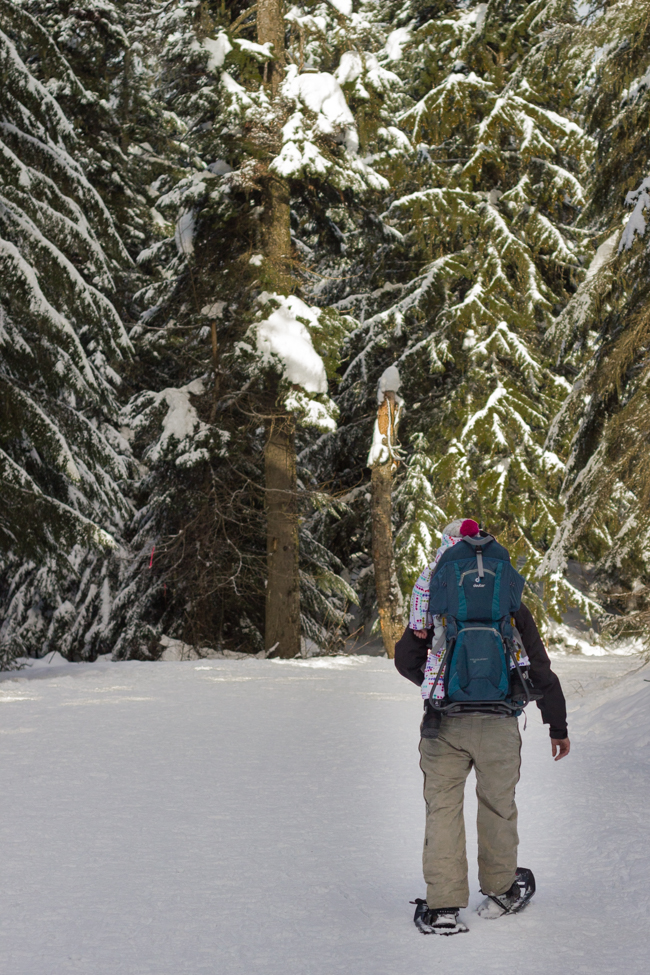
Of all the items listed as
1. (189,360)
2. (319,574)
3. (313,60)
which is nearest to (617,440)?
(319,574)

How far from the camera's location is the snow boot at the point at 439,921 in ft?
13.0

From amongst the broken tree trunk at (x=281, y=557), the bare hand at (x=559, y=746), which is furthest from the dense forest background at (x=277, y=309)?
the bare hand at (x=559, y=746)

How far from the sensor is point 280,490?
16.8 meters

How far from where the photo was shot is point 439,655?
419cm

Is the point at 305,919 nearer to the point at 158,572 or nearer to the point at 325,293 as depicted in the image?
the point at 158,572

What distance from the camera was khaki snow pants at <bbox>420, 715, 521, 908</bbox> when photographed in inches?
162

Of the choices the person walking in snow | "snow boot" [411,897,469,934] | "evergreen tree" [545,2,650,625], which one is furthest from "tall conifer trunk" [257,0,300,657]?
"snow boot" [411,897,469,934]

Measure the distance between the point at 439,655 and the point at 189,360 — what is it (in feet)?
50.3

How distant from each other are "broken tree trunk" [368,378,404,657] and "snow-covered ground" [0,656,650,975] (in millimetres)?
8755

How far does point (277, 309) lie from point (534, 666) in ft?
42.6

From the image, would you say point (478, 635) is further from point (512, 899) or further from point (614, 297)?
point (614, 297)

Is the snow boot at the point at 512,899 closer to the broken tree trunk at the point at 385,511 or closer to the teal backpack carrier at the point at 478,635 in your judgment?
the teal backpack carrier at the point at 478,635

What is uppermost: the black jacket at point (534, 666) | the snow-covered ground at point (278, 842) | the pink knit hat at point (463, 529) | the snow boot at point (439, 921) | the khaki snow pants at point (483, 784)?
the pink knit hat at point (463, 529)

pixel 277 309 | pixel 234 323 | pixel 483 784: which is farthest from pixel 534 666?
pixel 234 323
